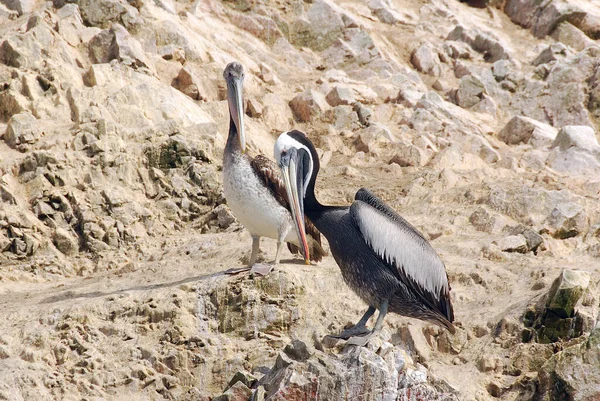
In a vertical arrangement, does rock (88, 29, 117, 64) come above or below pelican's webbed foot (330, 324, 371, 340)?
below

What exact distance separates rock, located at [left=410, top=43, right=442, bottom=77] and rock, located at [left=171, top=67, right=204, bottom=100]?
4.14 meters

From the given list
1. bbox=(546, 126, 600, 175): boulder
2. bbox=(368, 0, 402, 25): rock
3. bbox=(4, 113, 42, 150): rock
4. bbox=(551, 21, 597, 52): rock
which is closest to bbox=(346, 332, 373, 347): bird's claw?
bbox=(4, 113, 42, 150): rock

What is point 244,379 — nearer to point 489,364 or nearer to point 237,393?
point 237,393

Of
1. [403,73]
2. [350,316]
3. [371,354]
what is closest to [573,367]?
[371,354]

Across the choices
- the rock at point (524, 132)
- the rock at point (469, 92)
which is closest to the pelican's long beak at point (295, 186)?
the rock at point (524, 132)

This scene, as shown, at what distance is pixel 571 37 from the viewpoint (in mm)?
16047

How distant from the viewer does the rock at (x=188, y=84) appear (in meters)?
12.6

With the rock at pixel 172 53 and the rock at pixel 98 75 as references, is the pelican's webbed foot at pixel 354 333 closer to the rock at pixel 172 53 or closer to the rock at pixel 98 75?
the rock at pixel 98 75

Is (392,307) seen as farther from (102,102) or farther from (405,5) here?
(405,5)

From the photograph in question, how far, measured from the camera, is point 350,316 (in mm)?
7910

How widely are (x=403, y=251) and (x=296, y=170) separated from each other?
102cm

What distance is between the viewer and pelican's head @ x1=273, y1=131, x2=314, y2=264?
23.2 ft

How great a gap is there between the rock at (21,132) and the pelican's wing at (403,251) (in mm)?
4951

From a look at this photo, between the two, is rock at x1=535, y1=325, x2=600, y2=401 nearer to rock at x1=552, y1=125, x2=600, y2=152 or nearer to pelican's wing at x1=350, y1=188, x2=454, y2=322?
pelican's wing at x1=350, y1=188, x2=454, y2=322
